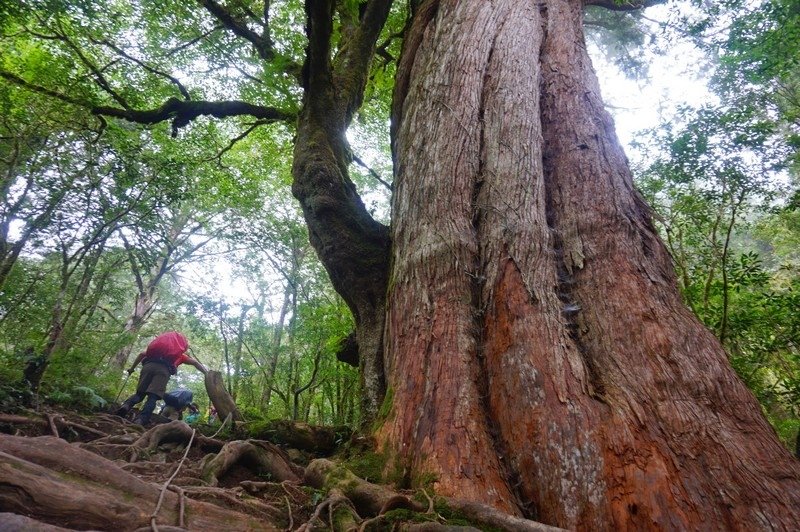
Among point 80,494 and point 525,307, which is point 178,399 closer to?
point 80,494

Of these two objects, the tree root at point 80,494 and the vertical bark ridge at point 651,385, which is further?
the vertical bark ridge at point 651,385

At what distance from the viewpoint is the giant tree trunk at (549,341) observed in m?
1.71

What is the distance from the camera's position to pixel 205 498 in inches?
75.5

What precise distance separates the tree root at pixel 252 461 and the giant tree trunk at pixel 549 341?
90cm

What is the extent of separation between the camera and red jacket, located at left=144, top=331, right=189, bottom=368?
5.19 meters

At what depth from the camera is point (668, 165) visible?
5977mm

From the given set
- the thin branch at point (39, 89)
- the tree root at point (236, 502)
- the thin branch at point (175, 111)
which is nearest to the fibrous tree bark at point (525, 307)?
the tree root at point (236, 502)

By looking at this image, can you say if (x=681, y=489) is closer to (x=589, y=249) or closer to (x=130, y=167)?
(x=589, y=249)

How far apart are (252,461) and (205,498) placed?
2.76 ft

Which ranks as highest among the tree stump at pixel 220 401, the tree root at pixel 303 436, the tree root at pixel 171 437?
the tree stump at pixel 220 401

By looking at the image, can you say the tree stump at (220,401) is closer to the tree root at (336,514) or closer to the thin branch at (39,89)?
the tree root at (336,514)

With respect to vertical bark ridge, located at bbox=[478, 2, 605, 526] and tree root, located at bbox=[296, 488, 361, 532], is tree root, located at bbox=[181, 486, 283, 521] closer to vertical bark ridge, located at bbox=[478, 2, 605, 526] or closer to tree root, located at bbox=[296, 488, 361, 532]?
tree root, located at bbox=[296, 488, 361, 532]

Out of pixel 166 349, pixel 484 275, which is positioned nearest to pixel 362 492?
pixel 484 275

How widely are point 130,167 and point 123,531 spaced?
16.4 feet
